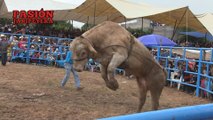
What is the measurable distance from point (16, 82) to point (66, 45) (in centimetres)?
707

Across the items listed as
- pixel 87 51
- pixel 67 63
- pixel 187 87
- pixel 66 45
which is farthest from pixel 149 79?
pixel 66 45

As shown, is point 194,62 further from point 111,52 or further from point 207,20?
point 207,20

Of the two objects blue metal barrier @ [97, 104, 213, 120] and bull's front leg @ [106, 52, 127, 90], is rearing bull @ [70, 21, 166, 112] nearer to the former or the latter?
bull's front leg @ [106, 52, 127, 90]

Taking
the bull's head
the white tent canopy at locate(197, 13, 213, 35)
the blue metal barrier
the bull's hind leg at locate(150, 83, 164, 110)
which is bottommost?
the bull's hind leg at locate(150, 83, 164, 110)

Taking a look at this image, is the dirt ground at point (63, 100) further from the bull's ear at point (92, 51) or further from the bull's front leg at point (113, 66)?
the bull's ear at point (92, 51)

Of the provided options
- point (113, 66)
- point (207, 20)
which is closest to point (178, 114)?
point (113, 66)

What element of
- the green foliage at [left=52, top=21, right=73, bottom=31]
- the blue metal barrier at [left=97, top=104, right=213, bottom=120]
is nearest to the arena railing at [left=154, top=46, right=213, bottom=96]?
the blue metal barrier at [left=97, top=104, right=213, bottom=120]

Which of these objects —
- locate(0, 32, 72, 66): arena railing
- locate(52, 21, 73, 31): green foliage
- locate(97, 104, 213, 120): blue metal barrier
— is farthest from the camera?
locate(52, 21, 73, 31): green foliage

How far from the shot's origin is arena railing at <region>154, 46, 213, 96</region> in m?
10.4

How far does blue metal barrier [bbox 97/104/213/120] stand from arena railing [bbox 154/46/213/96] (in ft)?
27.3

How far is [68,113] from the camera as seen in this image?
6672 mm

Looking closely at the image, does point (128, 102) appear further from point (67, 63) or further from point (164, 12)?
point (164, 12)

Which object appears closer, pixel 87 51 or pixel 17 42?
pixel 87 51

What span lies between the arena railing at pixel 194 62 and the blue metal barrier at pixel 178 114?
833cm
